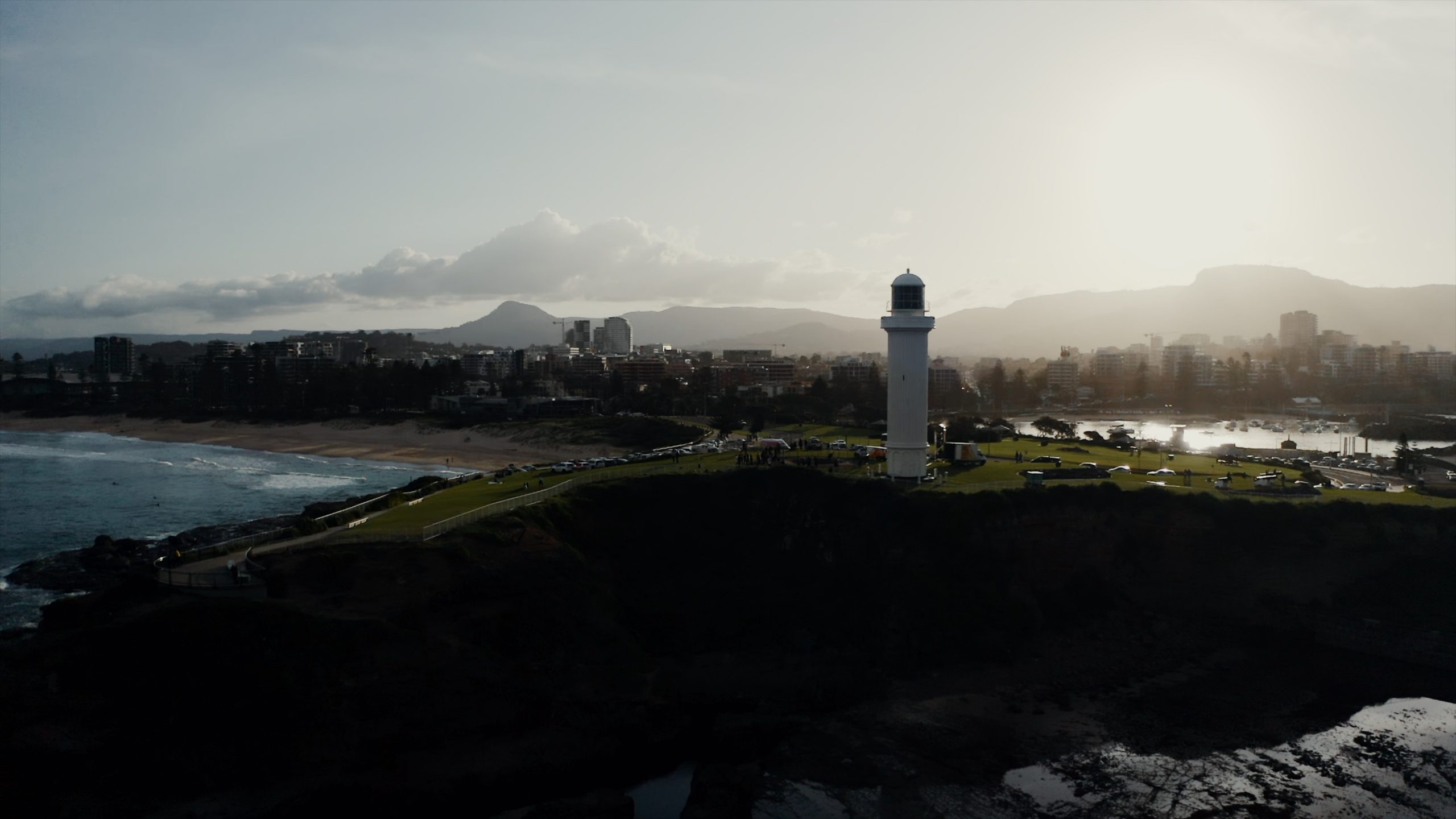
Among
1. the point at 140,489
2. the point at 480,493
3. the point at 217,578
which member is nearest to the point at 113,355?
the point at 140,489

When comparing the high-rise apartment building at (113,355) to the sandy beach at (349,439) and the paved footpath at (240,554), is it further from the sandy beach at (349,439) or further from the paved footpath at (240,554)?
the paved footpath at (240,554)

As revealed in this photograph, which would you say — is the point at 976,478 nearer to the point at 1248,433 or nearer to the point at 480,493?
the point at 480,493

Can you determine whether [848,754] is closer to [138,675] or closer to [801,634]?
[801,634]

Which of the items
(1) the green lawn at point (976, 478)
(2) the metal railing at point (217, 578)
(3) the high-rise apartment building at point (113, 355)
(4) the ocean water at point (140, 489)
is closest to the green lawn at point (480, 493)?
(1) the green lawn at point (976, 478)


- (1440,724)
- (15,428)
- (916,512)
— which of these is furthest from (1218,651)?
(15,428)

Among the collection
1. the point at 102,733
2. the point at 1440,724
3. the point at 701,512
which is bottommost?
the point at 1440,724

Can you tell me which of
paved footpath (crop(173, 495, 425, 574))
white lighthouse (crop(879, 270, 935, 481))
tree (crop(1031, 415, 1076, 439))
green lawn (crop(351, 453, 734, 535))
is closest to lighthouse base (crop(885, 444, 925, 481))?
white lighthouse (crop(879, 270, 935, 481))
